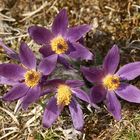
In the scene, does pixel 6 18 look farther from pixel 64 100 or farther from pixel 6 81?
pixel 64 100

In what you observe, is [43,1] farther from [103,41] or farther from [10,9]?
[103,41]

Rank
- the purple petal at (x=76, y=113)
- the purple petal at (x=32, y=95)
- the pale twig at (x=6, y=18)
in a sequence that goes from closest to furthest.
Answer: the purple petal at (x=32, y=95) → the purple petal at (x=76, y=113) → the pale twig at (x=6, y=18)

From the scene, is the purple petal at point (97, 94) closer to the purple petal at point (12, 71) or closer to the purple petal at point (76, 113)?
the purple petal at point (76, 113)

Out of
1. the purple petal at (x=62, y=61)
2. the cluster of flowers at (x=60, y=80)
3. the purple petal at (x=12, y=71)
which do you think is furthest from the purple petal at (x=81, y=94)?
the purple petal at (x=12, y=71)

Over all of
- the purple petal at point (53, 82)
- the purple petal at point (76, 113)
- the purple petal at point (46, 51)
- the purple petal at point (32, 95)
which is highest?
the purple petal at point (46, 51)

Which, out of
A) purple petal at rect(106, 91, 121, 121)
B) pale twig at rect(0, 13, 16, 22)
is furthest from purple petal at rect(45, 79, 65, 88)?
pale twig at rect(0, 13, 16, 22)

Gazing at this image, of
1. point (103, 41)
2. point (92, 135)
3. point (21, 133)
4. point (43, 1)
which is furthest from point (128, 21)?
point (21, 133)
